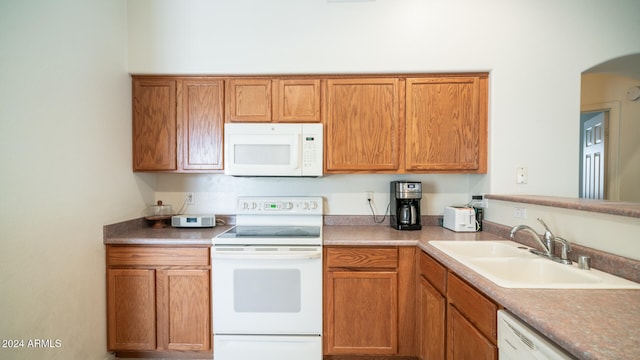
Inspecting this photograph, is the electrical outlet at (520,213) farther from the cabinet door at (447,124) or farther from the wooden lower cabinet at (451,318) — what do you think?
the wooden lower cabinet at (451,318)

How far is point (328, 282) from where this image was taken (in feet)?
6.12

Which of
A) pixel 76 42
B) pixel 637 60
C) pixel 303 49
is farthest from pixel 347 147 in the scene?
pixel 637 60

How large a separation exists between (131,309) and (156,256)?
44 centimetres

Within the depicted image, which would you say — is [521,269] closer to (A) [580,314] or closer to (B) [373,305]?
(A) [580,314]

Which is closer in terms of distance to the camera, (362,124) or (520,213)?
(520,213)

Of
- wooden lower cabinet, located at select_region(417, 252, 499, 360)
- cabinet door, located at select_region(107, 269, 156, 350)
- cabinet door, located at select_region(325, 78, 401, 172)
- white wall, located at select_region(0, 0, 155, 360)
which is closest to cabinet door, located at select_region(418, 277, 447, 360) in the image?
wooden lower cabinet, located at select_region(417, 252, 499, 360)

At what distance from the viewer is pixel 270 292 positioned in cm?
182

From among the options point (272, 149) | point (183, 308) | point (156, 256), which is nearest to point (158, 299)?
point (183, 308)

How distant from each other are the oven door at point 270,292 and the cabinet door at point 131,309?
52 centimetres

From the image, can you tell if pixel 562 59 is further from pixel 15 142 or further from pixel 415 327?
pixel 15 142

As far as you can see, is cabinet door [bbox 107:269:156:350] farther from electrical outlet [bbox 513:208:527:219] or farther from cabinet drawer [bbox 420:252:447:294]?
electrical outlet [bbox 513:208:527:219]

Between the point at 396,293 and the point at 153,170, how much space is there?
223cm

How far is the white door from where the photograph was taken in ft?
8.80

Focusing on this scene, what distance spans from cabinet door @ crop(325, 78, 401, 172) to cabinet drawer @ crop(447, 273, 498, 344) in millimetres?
1031
